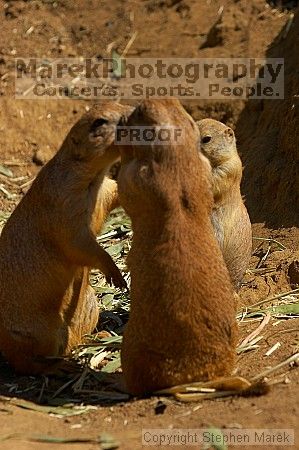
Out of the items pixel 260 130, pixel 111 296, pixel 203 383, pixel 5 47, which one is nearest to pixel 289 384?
pixel 203 383

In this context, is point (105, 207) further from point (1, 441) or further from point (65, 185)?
point (1, 441)

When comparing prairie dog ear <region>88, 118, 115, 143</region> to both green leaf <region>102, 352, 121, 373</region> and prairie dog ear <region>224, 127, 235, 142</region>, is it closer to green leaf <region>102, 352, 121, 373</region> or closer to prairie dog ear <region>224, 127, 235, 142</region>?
green leaf <region>102, 352, 121, 373</region>

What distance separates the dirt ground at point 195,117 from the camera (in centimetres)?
648

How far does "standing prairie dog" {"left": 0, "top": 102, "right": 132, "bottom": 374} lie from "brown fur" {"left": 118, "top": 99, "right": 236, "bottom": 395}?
1.05 meters

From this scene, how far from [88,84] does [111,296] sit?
605 centimetres

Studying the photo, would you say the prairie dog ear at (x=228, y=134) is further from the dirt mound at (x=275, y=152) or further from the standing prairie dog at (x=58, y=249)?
the standing prairie dog at (x=58, y=249)

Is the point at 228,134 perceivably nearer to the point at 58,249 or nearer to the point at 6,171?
the point at 58,249

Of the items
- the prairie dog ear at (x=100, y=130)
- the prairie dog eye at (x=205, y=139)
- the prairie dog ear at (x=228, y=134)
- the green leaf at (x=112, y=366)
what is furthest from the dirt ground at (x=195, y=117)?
the prairie dog ear at (x=100, y=130)

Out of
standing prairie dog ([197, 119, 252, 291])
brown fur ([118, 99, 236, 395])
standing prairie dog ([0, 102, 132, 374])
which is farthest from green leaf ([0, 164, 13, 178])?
brown fur ([118, 99, 236, 395])

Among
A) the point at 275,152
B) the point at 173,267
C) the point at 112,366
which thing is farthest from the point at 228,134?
the point at 173,267

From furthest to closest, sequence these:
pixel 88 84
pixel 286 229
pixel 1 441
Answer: pixel 88 84 → pixel 286 229 → pixel 1 441

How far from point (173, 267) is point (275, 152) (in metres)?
5.83

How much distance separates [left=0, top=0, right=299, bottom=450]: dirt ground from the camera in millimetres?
6477

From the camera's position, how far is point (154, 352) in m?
6.66
